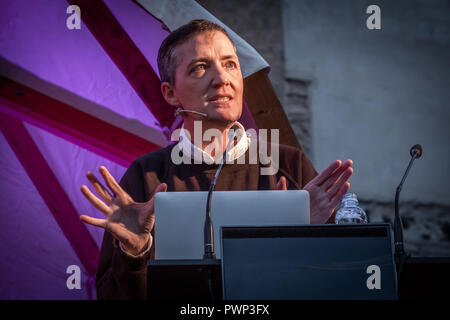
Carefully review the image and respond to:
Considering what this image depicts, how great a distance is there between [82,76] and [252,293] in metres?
2.09

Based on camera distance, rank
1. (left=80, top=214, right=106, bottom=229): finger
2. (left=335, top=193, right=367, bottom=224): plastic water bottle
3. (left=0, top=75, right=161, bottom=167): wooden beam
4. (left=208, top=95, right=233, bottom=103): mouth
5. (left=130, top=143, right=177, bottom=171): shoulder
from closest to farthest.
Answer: (left=80, top=214, right=106, bottom=229): finger → (left=335, top=193, right=367, bottom=224): plastic water bottle → (left=208, top=95, right=233, bottom=103): mouth → (left=130, top=143, right=177, bottom=171): shoulder → (left=0, top=75, right=161, bottom=167): wooden beam

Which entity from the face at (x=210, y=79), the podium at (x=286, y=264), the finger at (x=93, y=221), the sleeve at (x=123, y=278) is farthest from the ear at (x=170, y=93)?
the podium at (x=286, y=264)

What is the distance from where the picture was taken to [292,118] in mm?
4129

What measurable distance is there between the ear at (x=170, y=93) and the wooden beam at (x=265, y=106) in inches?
24.5

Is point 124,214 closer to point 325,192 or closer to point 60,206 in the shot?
point 325,192

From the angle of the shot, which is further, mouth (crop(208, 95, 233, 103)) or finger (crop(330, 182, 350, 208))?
mouth (crop(208, 95, 233, 103))

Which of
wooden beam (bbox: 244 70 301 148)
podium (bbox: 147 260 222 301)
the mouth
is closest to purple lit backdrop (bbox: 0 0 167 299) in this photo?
wooden beam (bbox: 244 70 301 148)

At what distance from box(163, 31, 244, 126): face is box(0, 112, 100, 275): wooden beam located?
0.89m

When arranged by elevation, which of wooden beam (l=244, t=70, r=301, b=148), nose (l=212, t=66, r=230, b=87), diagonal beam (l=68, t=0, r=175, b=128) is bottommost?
nose (l=212, t=66, r=230, b=87)

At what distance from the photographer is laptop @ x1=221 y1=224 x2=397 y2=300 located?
53.3 inches

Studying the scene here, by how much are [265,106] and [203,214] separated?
158cm

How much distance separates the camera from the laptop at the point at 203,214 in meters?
1.66

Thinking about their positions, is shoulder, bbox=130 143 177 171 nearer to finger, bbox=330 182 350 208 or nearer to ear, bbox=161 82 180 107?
ear, bbox=161 82 180 107

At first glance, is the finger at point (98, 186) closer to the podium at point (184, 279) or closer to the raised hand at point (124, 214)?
the raised hand at point (124, 214)
